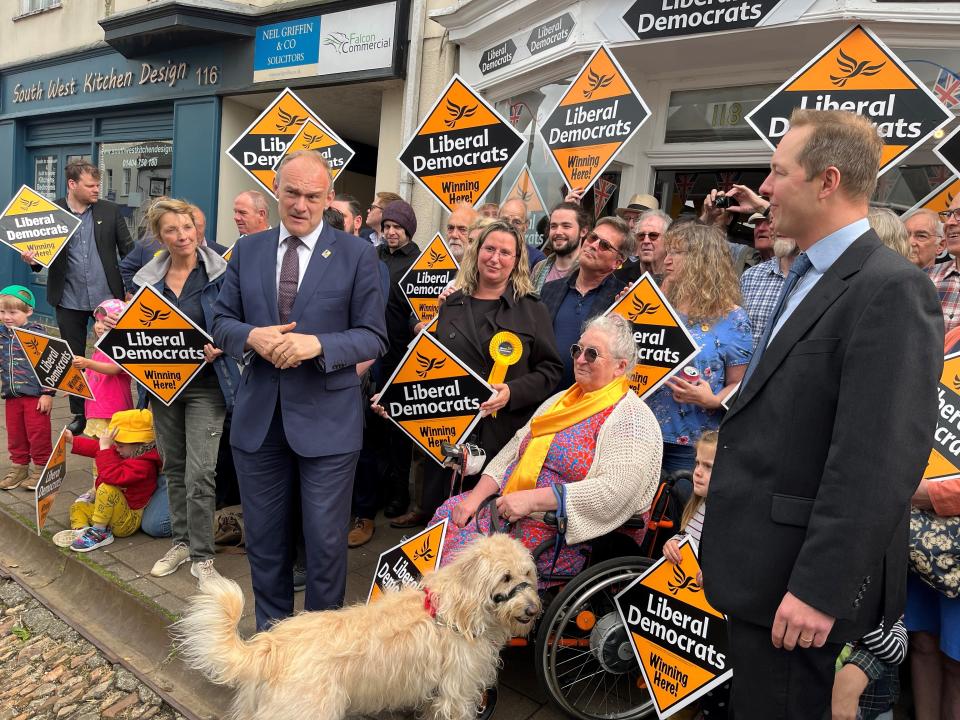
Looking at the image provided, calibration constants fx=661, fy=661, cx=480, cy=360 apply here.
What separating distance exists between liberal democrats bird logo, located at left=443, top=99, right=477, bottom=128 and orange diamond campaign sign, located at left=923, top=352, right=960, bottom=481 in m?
3.67

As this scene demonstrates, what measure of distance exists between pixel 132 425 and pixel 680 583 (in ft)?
11.7

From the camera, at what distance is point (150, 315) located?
A: 3.86m

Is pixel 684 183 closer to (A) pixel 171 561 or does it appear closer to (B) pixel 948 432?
(B) pixel 948 432

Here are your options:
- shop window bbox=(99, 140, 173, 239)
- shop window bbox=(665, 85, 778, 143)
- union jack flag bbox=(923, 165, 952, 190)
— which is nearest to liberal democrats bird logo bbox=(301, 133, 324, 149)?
shop window bbox=(665, 85, 778, 143)

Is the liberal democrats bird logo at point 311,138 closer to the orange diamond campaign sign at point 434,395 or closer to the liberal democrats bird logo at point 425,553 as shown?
the orange diamond campaign sign at point 434,395

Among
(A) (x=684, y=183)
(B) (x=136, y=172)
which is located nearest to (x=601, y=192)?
(A) (x=684, y=183)

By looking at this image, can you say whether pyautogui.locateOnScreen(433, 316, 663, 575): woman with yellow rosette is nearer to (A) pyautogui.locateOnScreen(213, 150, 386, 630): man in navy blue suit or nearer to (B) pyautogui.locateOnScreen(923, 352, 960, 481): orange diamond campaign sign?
(A) pyautogui.locateOnScreen(213, 150, 386, 630): man in navy blue suit

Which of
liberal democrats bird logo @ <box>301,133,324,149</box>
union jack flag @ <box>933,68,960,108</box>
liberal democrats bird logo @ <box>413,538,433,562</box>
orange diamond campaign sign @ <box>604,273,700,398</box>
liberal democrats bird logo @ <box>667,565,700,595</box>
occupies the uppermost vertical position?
union jack flag @ <box>933,68,960,108</box>

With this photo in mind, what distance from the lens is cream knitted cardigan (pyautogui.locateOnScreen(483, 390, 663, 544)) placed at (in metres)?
2.78

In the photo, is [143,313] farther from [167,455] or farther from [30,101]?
[30,101]

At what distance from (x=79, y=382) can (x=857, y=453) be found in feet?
15.8

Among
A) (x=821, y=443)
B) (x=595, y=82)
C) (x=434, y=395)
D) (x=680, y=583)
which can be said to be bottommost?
(x=680, y=583)

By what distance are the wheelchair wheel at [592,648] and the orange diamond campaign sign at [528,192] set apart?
4632 millimetres

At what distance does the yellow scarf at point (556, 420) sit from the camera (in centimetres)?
300
